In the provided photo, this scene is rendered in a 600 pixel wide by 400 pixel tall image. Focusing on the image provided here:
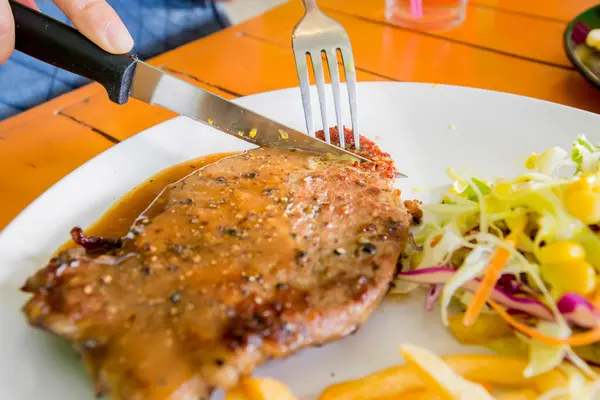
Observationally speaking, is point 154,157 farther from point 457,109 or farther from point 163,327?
point 457,109

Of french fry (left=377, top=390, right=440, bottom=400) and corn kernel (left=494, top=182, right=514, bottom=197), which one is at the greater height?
corn kernel (left=494, top=182, right=514, bottom=197)

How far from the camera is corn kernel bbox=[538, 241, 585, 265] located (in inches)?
68.1

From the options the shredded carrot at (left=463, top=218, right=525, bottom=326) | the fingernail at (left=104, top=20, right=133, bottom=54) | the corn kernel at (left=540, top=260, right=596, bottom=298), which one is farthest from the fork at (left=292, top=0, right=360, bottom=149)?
the corn kernel at (left=540, top=260, right=596, bottom=298)

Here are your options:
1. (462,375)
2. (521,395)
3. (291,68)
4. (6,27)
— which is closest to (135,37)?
(291,68)

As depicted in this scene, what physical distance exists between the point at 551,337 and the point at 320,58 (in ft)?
5.51

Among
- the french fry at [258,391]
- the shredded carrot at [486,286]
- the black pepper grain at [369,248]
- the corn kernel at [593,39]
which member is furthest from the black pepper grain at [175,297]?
the corn kernel at [593,39]

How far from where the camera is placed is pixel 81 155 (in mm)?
2832

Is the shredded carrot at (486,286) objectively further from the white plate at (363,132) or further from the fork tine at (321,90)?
the fork tine at (321,90)

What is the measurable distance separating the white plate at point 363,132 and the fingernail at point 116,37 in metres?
0.59

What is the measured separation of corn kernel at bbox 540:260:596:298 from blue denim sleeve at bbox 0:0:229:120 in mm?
3400

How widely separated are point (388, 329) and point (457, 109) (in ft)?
4.62

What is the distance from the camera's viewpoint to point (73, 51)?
2.22m

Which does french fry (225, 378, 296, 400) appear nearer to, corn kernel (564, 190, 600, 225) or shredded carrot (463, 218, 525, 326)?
shredded carrot (463, 218, 525, 326)

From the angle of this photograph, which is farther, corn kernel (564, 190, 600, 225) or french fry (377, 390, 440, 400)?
corn kernel (564, 190, 600, 225)
